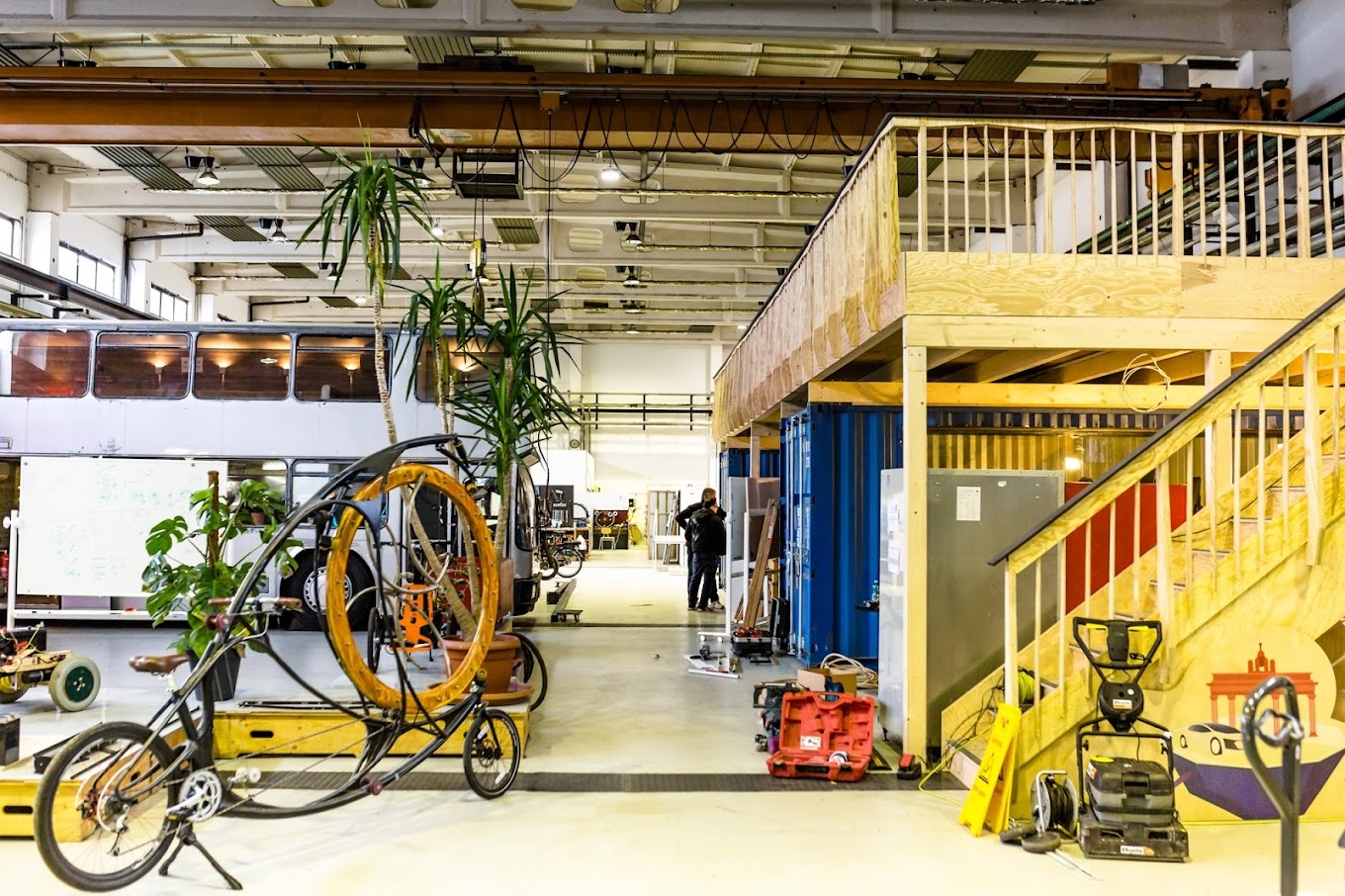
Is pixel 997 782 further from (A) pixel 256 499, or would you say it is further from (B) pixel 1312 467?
(A) pixel 256 499

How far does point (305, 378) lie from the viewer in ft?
32.7

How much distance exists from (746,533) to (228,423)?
576cm

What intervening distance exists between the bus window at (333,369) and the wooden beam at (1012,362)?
20.6 ft

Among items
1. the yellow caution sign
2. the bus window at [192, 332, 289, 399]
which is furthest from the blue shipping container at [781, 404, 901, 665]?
the bus window at [192, 332, 289, 399]

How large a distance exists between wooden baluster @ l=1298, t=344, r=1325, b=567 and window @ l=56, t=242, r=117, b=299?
15.1 m

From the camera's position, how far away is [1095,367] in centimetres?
795

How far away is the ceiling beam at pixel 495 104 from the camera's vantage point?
7.49m

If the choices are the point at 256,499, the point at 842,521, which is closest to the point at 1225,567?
the point at 842,521

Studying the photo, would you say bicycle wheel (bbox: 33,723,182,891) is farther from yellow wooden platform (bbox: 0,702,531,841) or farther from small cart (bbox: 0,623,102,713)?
small cart (bbox: 0,623,102,713)

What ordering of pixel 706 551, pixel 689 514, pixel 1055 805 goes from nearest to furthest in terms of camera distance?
pixel 1055 805
pixel 706 551
pixel 689 514

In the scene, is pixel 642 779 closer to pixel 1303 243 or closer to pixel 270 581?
pixel 1303 243

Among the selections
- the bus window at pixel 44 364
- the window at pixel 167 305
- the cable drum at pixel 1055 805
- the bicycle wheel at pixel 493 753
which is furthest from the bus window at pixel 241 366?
the cable drum at pixel 1055 805

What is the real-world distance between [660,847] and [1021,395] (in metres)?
5.26

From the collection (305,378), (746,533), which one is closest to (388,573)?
(305,378)
